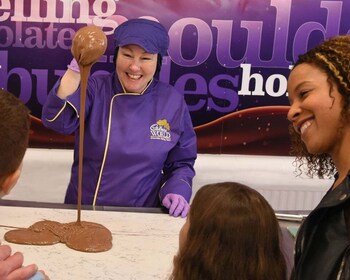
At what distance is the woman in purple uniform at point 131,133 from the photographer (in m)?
1.79

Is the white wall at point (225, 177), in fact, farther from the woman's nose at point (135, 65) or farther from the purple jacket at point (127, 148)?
the woman's nose at point (135, 65)

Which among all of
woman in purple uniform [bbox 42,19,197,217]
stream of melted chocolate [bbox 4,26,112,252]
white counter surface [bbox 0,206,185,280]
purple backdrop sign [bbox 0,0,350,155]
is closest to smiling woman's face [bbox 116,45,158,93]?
woman in purple uniform [bbox 42,19,197,217]

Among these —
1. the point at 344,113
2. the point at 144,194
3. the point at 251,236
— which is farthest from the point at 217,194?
the point at 144,194

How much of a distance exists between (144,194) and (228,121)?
822 mm

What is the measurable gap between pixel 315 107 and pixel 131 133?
969 millimetres

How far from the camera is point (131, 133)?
1.82 meters

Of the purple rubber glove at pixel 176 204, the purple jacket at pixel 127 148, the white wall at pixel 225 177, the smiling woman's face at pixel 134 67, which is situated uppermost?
the smiling woman's face at pixel 134 67

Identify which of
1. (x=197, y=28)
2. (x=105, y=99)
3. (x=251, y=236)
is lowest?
(x=251, y=236)

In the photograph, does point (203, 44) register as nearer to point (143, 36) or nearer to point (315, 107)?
point (143, 36)

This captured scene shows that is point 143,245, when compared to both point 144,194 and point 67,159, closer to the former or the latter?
point 144,194

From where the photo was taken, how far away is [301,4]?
2434 millimetres

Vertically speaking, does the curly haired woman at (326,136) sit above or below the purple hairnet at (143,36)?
below

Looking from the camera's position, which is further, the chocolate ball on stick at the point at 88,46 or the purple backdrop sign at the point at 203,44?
the purple backdrop sign at the point at 203,44

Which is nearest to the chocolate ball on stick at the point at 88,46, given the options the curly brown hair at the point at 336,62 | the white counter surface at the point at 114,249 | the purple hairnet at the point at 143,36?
the purple hairnet at the point at 143,36
